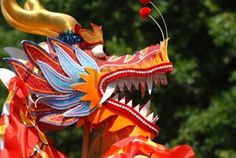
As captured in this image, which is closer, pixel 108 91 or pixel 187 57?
pixel 108 91

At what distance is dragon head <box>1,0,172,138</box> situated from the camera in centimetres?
507

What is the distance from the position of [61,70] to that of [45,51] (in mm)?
107

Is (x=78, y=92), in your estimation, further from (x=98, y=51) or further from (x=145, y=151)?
(x=145, y=151)

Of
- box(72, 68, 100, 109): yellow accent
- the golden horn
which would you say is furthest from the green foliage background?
box(72, 68, 100, 109): yellow accent

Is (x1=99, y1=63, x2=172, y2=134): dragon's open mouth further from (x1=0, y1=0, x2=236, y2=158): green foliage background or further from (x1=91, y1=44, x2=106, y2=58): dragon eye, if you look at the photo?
(x1=0, y1=0, x2=236, y2=158): green foliage background

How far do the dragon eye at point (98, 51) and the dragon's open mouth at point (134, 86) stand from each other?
0.51ft

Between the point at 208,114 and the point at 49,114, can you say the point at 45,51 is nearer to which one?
the point at 49,114

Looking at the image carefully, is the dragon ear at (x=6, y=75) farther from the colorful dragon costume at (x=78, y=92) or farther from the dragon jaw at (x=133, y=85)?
the dragon jaw at (x=133, y=85)

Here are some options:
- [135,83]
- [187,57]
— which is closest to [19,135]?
[135,83]

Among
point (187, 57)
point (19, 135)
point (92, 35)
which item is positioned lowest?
point (187, 57)

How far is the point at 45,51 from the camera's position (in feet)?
17.1

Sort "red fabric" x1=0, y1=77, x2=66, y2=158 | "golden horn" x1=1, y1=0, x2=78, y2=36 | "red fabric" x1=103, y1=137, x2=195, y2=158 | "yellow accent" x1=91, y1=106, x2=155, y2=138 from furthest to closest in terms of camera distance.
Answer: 1. "golden horn" x1=1, y1=0, x2=78, y2=36
2. "red fabric" x1=0, y1=77, x2=66, y2=158
3. "yellow accent" x1=91, y1=106, x2=155, y2=138
4. "red fabric" x1=103, y1=137, x2=195, y2=158

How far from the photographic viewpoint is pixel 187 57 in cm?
955

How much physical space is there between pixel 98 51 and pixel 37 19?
1.11ft
